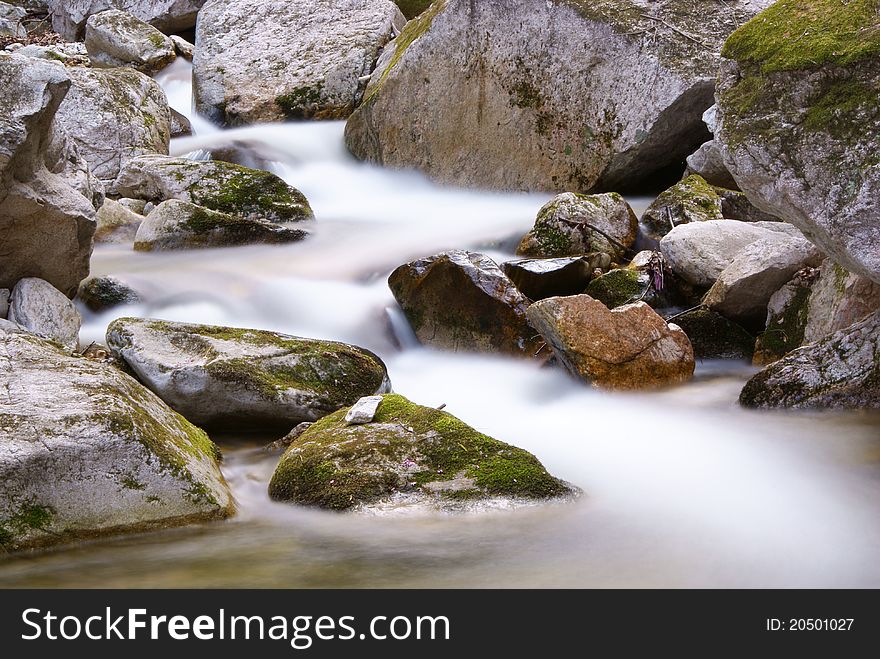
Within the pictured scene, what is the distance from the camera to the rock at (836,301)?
4.98 meters

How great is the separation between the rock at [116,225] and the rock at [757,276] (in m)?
5.39

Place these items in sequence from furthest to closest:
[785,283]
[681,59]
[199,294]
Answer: [681,59], [199,294], [785,283]

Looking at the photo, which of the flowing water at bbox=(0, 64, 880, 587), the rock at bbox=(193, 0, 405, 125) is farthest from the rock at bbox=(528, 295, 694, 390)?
the rock at bbox=(193, 0, 405, 125)

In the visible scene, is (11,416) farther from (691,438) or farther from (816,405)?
(816,405)

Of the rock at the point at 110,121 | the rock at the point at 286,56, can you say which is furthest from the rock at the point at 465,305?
the rock at the point at 286,56

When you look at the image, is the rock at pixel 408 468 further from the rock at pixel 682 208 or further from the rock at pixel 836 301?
the rock at pixel 682 208

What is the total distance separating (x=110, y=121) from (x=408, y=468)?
866 centimetres

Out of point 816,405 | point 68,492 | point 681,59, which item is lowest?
point 68,492

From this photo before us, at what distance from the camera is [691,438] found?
459 cm

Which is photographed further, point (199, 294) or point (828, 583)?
point (199, 294)

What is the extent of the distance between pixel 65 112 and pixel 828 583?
10176 mm

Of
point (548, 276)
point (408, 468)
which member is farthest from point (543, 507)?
point (548, 276)
